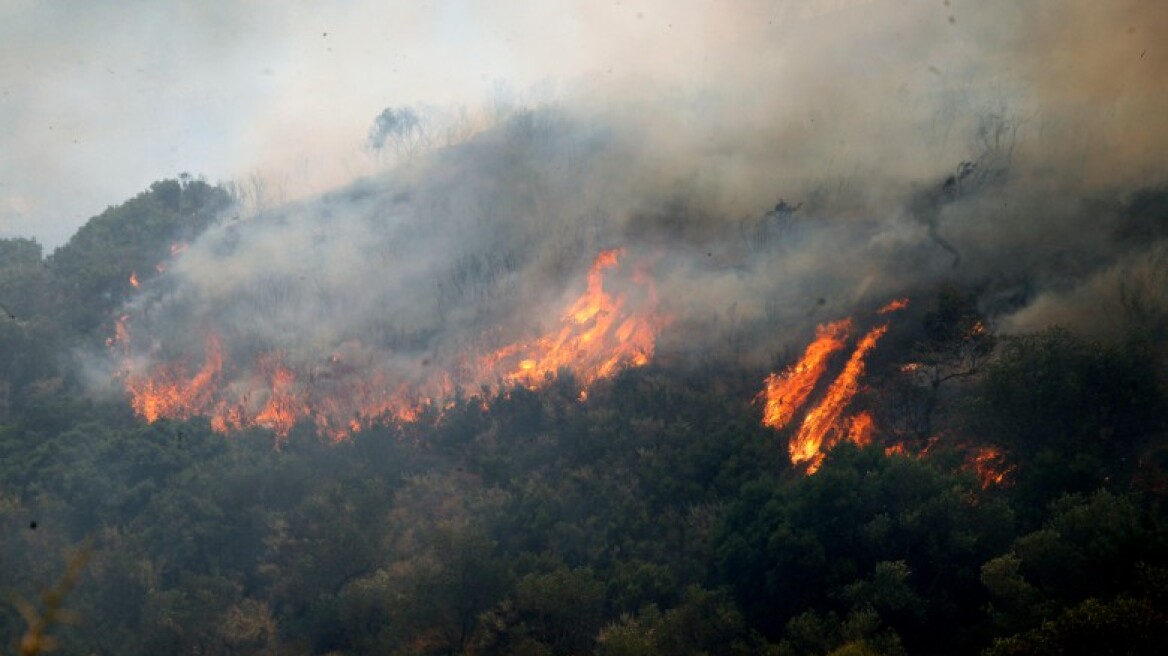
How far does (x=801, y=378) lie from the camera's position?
104875 mm

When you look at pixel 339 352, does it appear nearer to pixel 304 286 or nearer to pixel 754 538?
pixel 304 286

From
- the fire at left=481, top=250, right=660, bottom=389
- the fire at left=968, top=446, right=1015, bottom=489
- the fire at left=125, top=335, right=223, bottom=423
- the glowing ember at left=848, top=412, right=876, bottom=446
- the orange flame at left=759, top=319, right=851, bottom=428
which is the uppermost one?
the fire at left=125, top=335, right=223, bottom=423

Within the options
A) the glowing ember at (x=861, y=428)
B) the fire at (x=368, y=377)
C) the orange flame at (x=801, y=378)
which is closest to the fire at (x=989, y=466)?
the glowing ember at (x=861, y=428)

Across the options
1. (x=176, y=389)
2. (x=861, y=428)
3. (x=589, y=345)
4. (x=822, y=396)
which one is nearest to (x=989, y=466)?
(x=861, y=428)

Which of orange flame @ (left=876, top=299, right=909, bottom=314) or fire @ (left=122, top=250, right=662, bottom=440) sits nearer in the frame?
orange flame @ (left=876, top=299, right=909, bottom=314)

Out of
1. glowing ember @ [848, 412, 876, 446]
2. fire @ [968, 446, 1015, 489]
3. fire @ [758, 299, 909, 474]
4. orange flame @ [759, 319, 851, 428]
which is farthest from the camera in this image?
orange flame @ [759, 319, 851, 428]

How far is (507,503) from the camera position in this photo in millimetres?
87812

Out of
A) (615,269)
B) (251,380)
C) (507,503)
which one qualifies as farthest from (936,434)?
(251,380)

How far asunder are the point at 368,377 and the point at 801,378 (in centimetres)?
5902

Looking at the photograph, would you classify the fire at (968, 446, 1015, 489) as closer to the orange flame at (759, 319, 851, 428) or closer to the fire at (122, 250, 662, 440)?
the orange flame at (759, 319, 851, 428)

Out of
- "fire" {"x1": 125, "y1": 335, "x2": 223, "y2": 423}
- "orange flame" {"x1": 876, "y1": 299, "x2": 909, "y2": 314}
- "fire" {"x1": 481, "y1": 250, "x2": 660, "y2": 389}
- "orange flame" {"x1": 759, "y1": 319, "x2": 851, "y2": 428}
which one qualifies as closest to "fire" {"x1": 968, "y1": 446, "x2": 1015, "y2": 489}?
"orange flame" {"x1": 759, "y1": 319, "x2": 851, "y2": 428}

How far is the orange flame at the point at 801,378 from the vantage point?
101188 millimetres

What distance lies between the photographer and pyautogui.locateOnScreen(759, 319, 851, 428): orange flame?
101 metres

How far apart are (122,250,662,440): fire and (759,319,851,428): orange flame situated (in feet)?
56.8
